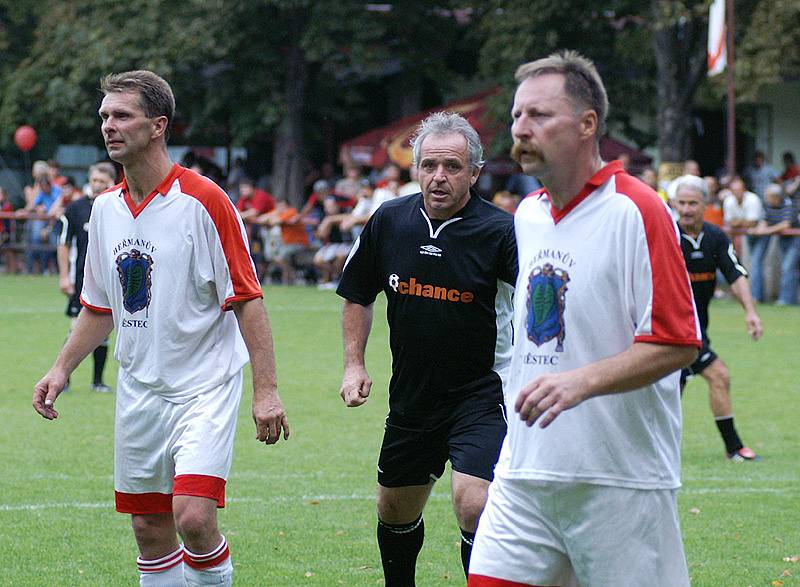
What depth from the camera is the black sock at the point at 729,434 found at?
11.0m

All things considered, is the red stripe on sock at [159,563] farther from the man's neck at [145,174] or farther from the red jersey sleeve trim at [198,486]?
the man's neck at [145,174]

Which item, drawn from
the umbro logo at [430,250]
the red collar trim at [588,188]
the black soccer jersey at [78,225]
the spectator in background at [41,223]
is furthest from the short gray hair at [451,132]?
the spectator in background at [41,223]

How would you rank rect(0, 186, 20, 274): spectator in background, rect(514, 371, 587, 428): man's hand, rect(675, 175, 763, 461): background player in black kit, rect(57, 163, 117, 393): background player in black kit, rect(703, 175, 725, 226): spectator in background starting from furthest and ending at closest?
rect(0, 186, 20, 274): spectator in background
rect(703, 175, 725, 226): spectator in background
rect(57, 163, 117, 393): background player in black kit
rect(675, 175, 763, 461): background player in black kit
rect(514, 371, 587, 428): man's hand

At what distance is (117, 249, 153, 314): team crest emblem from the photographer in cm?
597

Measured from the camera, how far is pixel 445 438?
643 centimetres

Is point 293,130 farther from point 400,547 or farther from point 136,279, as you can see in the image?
point 136,279

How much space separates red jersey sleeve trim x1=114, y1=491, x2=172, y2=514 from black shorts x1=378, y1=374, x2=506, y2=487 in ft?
3.32

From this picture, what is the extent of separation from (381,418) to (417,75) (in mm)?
23055

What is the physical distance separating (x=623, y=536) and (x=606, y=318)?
639 mm

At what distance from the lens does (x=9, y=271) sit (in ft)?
108

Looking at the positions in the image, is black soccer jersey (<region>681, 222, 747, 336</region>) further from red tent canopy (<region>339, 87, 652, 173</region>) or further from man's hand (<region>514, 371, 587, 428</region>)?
red tent canopy (<region>339, 87, 652, 173</region>)

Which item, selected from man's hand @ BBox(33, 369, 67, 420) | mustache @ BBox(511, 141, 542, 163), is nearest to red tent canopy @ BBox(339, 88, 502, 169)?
man's hand @ BBox(33, 369, 67, 420)

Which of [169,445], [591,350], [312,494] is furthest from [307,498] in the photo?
[591,350]

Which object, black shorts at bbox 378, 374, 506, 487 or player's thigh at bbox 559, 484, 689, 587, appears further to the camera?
black shorts at bbox 378, 374, 506, 487
